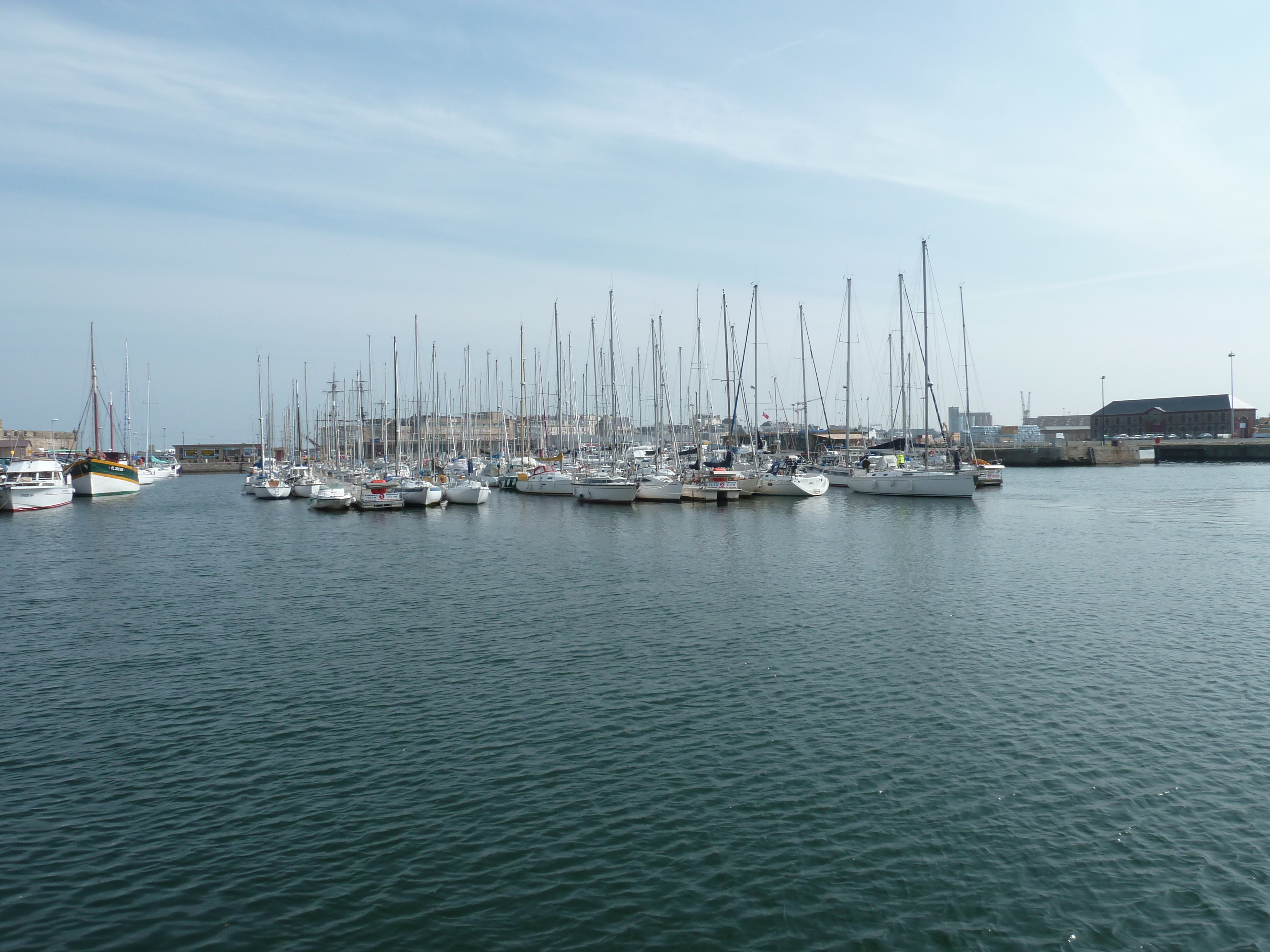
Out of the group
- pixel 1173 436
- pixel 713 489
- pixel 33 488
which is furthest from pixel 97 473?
pixel 1173 436

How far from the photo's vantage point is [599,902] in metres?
10.9

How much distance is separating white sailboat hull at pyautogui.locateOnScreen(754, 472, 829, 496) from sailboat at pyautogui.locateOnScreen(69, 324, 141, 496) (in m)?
72.9

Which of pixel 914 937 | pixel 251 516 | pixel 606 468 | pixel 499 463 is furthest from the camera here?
pixel 499 463

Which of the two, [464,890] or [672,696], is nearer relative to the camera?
[464,890]

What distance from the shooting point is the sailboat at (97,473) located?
8794cm

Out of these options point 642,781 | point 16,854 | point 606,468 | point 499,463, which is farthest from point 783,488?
point 16,854

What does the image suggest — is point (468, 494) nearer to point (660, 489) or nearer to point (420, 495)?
point (420, 495)

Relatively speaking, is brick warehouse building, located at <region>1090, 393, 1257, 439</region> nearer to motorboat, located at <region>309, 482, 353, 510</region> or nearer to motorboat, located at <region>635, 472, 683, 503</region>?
motorboat, located at <region>635, 472, 683, 503</region>

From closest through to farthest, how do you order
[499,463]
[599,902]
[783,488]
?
[599,902]
[783,488]
[499,463]

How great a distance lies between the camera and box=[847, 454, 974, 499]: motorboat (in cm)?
7188

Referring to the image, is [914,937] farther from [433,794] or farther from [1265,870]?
[433,794]

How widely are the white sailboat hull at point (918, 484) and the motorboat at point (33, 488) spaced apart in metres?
77.3

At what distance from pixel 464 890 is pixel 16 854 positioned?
23.3 feet

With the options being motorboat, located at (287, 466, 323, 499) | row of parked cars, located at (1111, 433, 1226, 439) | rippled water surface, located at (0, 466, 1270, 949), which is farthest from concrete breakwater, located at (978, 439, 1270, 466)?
rippled water surface, located at (0, 466, 1270, 949)
